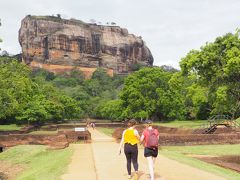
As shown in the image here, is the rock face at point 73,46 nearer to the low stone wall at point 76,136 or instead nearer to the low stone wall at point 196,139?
the low stone wall at point 76,136

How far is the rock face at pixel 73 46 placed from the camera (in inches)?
4665

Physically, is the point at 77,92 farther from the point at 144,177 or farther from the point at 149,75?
the point at 144,177

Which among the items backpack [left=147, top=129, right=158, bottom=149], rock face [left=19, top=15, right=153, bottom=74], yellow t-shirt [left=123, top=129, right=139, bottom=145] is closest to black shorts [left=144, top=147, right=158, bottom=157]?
backpack [left=147, top=129, right=158, bottom=149]

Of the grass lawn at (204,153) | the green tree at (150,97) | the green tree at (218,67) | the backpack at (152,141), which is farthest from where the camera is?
the green tree at (150,97)

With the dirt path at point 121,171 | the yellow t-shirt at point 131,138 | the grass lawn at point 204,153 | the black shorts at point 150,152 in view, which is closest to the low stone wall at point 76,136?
the grass lawn at point 204,153

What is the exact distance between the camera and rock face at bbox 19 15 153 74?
118 m

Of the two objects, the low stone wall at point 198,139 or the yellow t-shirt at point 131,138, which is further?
the low stone wall at point 198,139

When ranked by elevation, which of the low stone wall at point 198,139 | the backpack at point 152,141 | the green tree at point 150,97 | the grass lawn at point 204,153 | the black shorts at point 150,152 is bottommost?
the grass lawn at point 204,153

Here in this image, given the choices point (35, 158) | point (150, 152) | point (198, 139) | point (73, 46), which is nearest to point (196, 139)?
point (198, 139)

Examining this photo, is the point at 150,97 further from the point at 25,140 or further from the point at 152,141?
the point at 152,141

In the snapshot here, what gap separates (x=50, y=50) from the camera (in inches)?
4658

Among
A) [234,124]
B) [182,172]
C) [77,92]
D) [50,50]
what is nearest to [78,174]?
[182,172]

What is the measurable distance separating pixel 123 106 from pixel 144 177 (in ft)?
131

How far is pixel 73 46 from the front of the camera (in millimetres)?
120062
